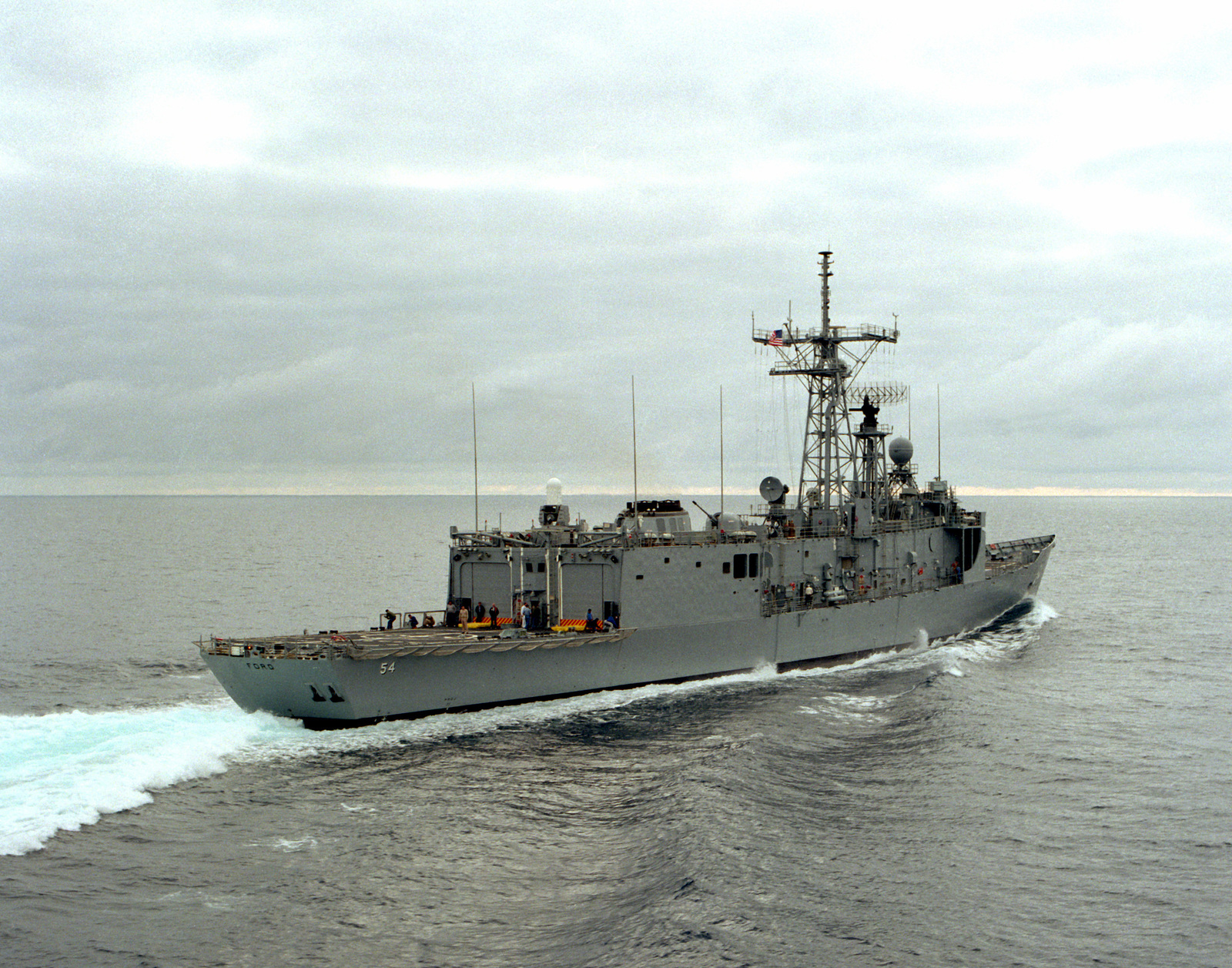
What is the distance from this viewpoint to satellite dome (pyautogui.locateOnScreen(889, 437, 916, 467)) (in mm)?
47375

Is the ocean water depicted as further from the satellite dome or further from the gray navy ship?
the satellite dome

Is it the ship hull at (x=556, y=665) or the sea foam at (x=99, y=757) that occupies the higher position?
the ship hull at (x=556, y=665)

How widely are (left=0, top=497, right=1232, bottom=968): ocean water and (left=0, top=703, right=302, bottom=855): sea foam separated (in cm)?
10

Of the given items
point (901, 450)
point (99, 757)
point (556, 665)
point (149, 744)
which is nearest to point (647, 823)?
point (556, 665)

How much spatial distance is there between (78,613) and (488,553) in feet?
107

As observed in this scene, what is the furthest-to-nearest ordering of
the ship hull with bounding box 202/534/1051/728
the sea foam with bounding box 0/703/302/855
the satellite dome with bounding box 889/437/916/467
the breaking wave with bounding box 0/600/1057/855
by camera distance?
1. the satellite dome with bounding box 889/437/916/467
2. the ship hull with bounding box 202/534/1051/728
3. the breaking wave with bounding box 0/600/1057/855
4. the sea foam with bounding box 0/703/302/855

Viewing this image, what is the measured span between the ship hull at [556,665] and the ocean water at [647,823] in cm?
62

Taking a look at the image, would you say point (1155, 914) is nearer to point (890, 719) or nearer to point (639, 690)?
point (890, 719)

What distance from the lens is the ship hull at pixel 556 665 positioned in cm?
2609

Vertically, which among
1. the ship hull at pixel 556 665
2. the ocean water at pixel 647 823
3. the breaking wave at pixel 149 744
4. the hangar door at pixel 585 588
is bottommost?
the ocean water at pixel 647 823

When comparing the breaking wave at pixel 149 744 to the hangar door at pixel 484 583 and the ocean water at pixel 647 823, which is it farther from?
the hangar door at pixel 484 583

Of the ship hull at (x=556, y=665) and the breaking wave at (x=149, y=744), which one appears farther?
the ship hull at (x=556, y=665)

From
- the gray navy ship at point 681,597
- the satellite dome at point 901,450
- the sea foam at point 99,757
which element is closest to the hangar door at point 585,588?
the gray navy ship at point 681,597

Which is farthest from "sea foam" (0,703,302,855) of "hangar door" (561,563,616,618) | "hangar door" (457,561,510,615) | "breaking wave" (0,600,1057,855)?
"hangar door" (561,563,616,618)
